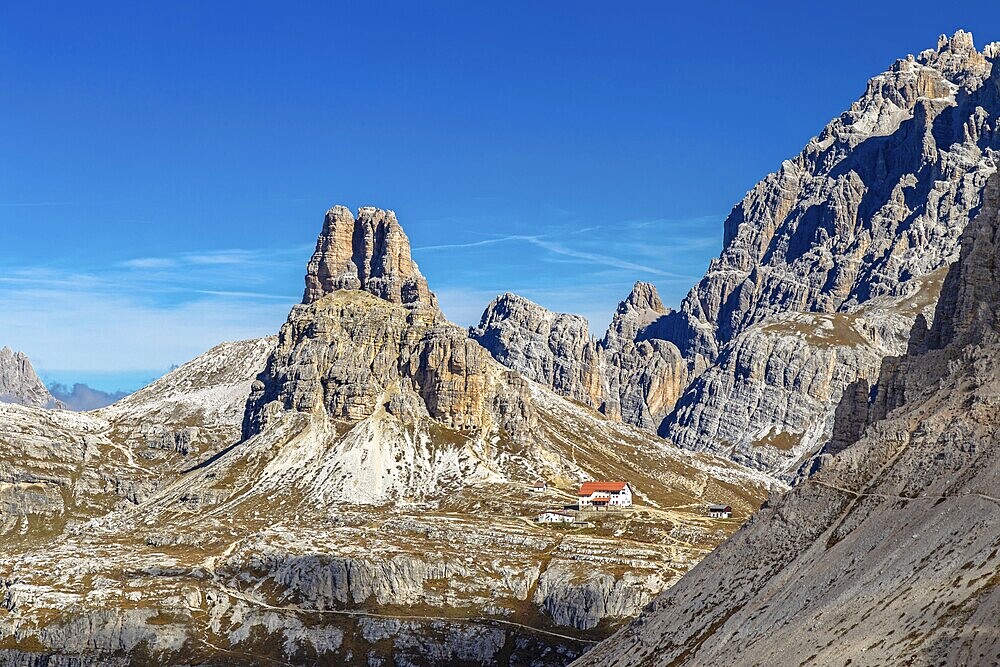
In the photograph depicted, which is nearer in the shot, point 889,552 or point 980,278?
point 889,552

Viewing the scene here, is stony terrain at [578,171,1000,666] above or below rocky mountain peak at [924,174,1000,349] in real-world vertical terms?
below

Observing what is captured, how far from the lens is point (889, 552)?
10788 centimetres

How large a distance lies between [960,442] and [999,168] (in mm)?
51990

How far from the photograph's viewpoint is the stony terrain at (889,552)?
8888cm

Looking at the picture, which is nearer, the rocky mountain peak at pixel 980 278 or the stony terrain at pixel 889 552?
the stony terrain at pixel 889 552

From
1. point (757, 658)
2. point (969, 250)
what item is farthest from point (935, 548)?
point (969, 250)

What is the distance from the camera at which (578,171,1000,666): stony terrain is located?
88.9m

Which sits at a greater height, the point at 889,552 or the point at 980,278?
the point at 980,278

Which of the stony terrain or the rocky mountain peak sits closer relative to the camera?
the stony terrain

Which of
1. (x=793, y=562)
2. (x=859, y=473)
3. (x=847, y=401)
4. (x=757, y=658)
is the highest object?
(x=847, y=401)

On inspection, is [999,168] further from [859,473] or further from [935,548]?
[935,548]

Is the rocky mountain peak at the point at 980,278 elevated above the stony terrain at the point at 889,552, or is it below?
above

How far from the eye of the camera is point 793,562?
12438cm

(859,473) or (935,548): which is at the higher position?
(859,473)
